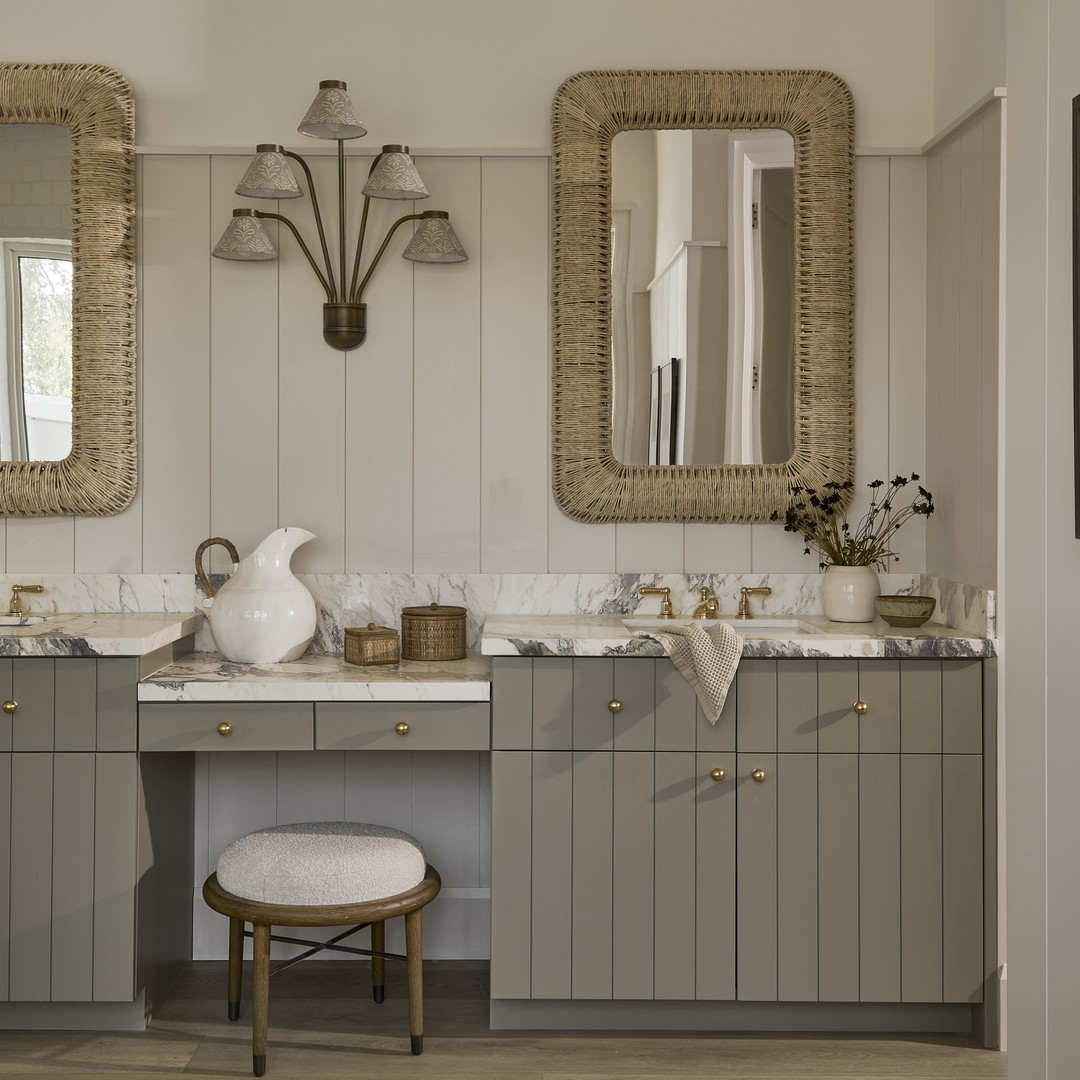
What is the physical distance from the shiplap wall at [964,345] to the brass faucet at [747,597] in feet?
1.38

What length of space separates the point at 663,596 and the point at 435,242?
103 cm

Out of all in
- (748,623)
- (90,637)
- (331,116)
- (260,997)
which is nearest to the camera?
(260,997)

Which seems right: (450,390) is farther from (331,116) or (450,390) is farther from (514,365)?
(331,116)

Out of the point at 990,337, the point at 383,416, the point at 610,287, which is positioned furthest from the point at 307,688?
the point at 990,337

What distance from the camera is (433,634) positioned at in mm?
2559

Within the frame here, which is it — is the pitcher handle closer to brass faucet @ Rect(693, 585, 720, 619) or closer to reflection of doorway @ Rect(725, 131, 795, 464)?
brass faucet @ Rect(693, 585, 720, 619)

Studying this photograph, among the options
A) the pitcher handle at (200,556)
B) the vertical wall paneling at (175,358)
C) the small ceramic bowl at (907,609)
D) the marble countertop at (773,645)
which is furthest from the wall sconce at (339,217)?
the small ceramic bowl at (907,609)

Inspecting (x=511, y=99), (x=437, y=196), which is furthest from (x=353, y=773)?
(x=511, y=99)

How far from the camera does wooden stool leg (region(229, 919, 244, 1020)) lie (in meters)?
2.34

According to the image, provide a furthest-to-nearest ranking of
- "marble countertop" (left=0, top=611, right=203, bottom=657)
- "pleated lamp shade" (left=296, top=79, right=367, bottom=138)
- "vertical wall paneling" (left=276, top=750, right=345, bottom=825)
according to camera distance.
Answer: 1. "vertical wall paneling" (left=276, top=750, right=345, bottom=825)
2. "pleated lamp shade" (left=296, top=79, right=367, bottom=138)
3. "marble countertop" (left=0, top=611, right=203, bottom=657)

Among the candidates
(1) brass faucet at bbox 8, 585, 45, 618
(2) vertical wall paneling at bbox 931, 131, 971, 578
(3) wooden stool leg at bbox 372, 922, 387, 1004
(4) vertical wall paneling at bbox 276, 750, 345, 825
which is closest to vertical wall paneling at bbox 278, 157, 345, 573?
(4) vertical wall paneling at bbox 276, 750, 345, 825

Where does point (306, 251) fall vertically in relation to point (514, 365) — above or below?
above

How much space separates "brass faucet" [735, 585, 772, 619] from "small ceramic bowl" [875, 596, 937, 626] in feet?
1.02

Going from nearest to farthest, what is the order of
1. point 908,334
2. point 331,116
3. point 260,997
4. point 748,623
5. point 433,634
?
point 260,997, point 331,116, point 433,634, point 748,623, point 908,334
